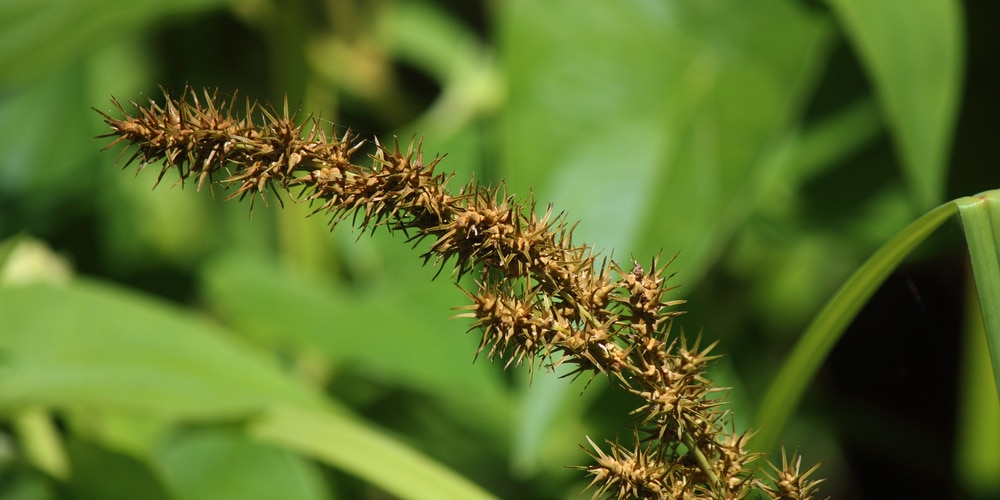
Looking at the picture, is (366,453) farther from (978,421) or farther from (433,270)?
(978,421)

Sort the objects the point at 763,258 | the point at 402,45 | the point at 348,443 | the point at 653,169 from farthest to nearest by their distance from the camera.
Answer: the point at 402,45 < the point at 763,258 < the point at 653,169 < the point at 348,443

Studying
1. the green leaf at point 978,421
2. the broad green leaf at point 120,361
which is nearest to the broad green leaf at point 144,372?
the broad green leaf at point 120,361

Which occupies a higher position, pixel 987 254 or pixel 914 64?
pixel 914 64

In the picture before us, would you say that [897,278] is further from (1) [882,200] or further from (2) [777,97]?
(2) [777,97]

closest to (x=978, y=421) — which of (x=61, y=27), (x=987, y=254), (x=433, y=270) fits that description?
(x=433, y=270)

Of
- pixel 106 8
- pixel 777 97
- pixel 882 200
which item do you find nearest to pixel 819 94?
pixel 882 200

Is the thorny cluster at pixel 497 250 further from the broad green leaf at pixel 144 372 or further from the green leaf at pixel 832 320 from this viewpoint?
the broad green leaf at pixel 144 372

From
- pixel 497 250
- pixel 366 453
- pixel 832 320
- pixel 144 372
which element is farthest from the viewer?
pixel 144 372
